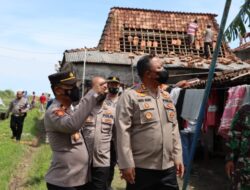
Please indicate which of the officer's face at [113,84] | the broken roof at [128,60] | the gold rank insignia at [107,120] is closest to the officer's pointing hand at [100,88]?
the gold rank insignia at [107,120]

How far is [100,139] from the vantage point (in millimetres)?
5059

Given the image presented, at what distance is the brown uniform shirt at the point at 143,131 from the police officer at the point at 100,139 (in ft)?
3.34

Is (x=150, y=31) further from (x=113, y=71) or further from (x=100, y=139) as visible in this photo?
(x=100, y=139)

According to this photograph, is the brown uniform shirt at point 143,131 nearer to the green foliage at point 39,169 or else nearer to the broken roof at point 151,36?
the green foliage at point 39,169

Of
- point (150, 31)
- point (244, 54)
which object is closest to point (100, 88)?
point (150, 31)

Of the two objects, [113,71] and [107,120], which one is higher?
[113,71]

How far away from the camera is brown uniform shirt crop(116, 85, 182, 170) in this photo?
3771 millimetres

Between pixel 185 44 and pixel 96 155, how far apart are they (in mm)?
15344

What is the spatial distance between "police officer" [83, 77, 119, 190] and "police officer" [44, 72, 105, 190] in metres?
0.94

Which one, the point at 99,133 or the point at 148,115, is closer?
the point at 148,115

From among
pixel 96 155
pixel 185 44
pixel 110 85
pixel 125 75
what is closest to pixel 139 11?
pixel 185 44

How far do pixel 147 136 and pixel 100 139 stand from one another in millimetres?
1379

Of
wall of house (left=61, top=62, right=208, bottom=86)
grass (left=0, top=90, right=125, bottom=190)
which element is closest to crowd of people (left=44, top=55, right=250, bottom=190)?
grass (left=0, top=90, right=125, bottom=190)

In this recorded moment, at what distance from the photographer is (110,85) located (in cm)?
631
